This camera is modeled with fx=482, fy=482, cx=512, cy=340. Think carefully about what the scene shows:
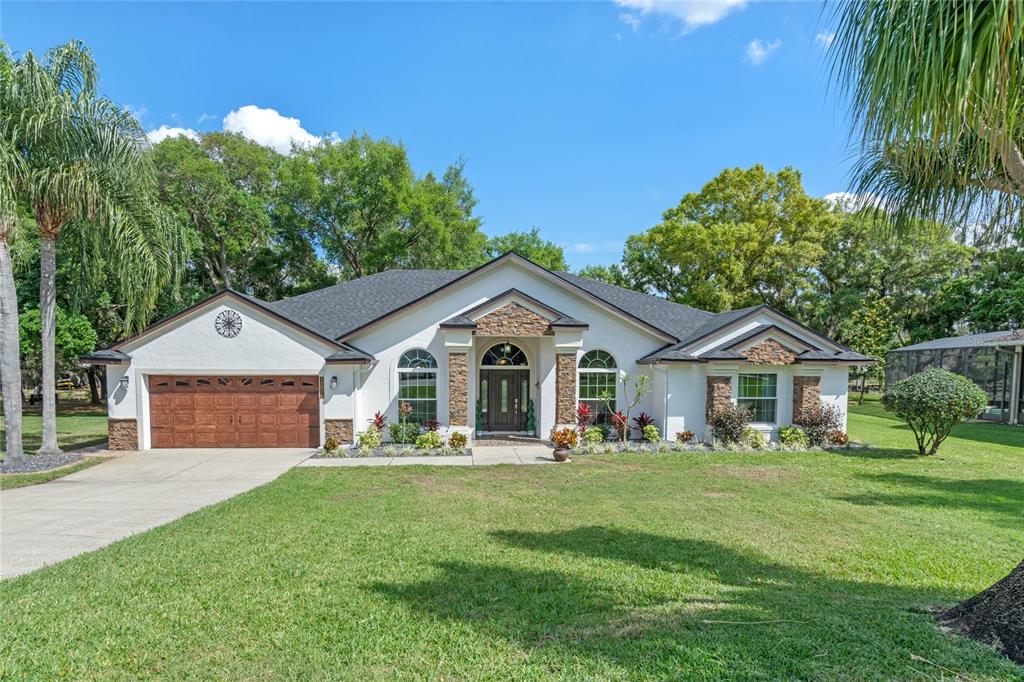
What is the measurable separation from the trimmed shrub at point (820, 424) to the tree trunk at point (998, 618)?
41.1ft

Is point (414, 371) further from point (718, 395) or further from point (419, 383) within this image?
point (718, 395)

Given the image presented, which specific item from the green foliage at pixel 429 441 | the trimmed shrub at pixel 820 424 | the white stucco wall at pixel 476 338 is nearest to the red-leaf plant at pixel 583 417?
the white stucco wall at pixel 476 338

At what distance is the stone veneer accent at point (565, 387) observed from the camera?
1564 centimetres

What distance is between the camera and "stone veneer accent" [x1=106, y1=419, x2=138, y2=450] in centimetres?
1430

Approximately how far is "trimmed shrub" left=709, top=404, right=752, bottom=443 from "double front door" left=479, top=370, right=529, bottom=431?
647cm

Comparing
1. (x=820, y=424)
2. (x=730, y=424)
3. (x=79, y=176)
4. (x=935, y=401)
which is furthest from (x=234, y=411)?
(x=935, y=401)

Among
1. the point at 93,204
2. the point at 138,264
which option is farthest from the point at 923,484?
the point at 93,204

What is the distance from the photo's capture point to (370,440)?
46.9 feet

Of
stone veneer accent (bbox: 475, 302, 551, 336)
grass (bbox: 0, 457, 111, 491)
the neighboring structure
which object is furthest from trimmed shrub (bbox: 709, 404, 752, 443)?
grass (bbox: 0, 457, 111, 491)

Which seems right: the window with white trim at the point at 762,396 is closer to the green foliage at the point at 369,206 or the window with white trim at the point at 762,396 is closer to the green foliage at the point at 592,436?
the green foliage at the point at 592,436

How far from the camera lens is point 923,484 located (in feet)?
35.1

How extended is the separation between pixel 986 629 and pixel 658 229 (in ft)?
98.9

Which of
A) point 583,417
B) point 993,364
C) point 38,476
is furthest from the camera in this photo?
point 993,364

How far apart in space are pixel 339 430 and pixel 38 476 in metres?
6.74
